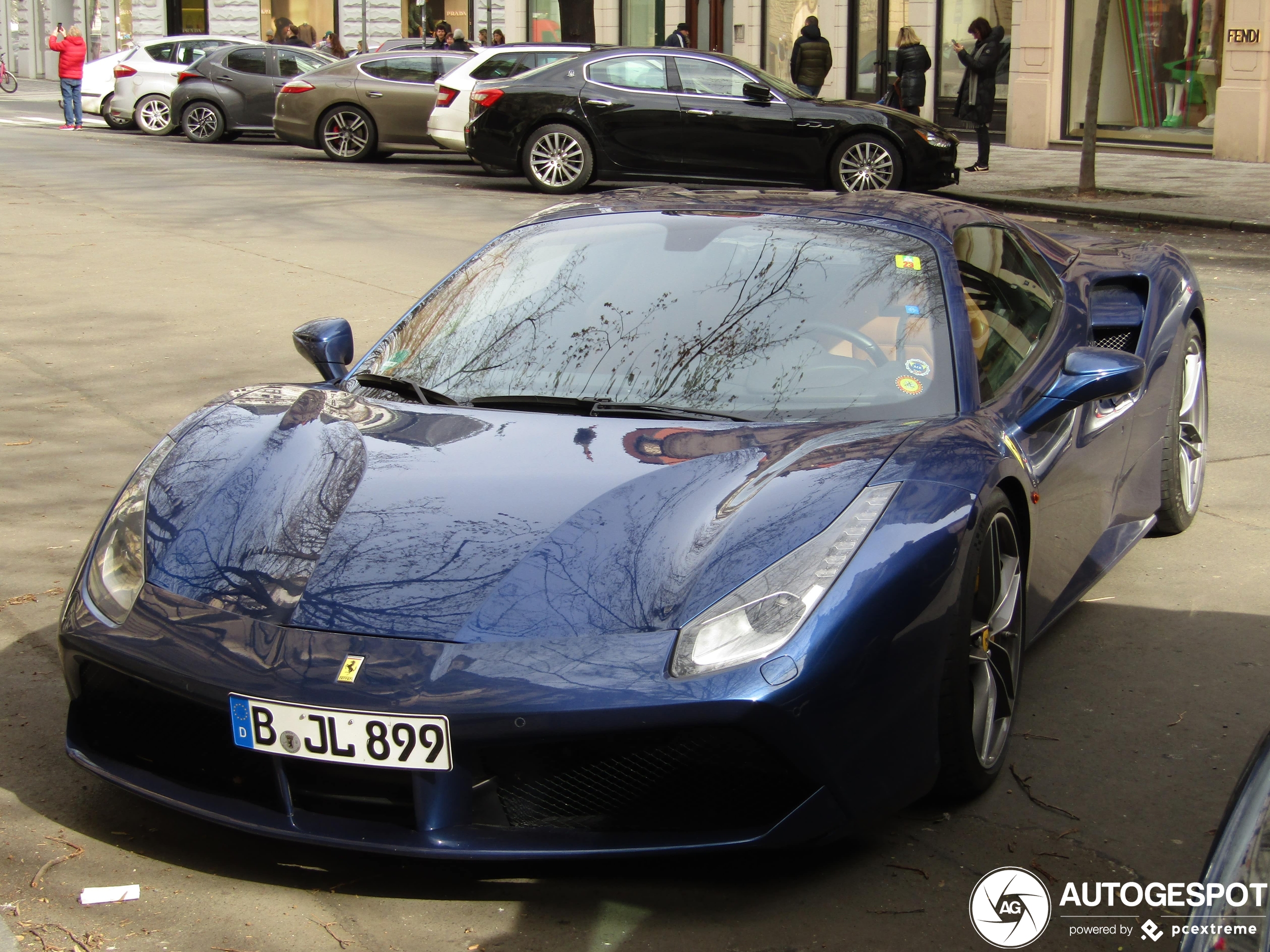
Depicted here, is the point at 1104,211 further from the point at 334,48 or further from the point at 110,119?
the point at 334,48

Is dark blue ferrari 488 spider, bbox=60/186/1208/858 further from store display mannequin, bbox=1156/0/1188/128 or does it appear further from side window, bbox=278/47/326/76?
side window, bbox=278/47/326/76

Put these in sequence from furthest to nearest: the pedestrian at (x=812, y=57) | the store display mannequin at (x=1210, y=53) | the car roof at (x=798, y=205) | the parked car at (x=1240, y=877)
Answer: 1. the pedestrian at (x=812, y=57)
2. the store display mannequin at (x=1210, y=53)
3. the car roof at (x=798, y=205)
4. the parked car at (x=1240, y=877)

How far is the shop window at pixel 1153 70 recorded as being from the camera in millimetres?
21156

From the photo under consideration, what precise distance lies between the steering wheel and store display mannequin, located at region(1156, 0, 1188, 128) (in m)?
20.0

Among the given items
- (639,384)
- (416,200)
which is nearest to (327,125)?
(416,200)

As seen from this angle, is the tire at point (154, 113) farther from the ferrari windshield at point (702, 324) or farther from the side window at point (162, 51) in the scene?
the ferrari windshield at point (702, 324)

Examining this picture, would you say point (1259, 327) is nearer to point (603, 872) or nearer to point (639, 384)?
point (639, 384)

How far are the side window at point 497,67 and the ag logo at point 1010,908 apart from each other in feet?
54.8

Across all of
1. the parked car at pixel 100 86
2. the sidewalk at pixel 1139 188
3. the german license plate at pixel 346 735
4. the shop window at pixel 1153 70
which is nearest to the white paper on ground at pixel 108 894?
the german license plate at pixel 346 735

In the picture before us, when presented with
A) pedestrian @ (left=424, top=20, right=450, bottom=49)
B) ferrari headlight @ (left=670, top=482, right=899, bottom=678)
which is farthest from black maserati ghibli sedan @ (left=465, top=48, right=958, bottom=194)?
ferrari headlight @ (left=670, top=482, right=899, bottom=678)

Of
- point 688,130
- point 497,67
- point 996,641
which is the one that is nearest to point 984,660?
point 996,641

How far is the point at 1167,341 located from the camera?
15.9 ft

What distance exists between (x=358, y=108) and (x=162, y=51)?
674 cm

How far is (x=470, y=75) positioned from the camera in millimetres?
18609
